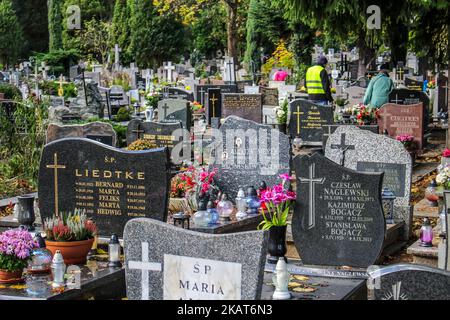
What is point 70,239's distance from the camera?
29.8 ft

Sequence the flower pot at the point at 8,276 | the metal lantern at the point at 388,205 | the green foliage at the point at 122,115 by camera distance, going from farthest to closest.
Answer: the green foliage at the point at 122,115 < the metal lantern at the point at 388,205 < the flower pot at the point at 8,276

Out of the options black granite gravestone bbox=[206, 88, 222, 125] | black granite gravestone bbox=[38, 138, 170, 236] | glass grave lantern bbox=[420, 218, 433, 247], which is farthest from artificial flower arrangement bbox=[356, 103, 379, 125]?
black granite gravestone bbox=[38, 138, 170, 236]

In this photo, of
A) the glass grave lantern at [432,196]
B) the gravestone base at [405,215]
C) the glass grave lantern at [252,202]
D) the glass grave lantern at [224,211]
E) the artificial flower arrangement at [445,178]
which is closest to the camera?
the glass grave lantern at [224,211]

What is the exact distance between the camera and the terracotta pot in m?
8.99

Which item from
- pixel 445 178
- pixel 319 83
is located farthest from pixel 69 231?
pixel 319 83

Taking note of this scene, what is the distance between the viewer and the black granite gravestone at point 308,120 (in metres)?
18.8

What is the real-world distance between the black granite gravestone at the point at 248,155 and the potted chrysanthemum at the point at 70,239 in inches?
135

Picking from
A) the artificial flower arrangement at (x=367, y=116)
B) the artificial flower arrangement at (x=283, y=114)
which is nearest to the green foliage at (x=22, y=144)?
the artificial flower arrangement at (x=283, y=114)

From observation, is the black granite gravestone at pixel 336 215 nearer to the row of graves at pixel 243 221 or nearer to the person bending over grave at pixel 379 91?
the row of graves at pixel 243 221

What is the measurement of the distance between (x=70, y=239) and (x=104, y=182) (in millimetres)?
1396

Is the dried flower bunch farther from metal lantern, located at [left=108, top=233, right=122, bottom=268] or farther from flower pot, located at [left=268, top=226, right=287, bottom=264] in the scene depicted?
flower pot, located at [left=268, top=226, right=287, bottom=264]

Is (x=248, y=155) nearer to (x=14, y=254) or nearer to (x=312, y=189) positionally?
(x=312, y=189)
